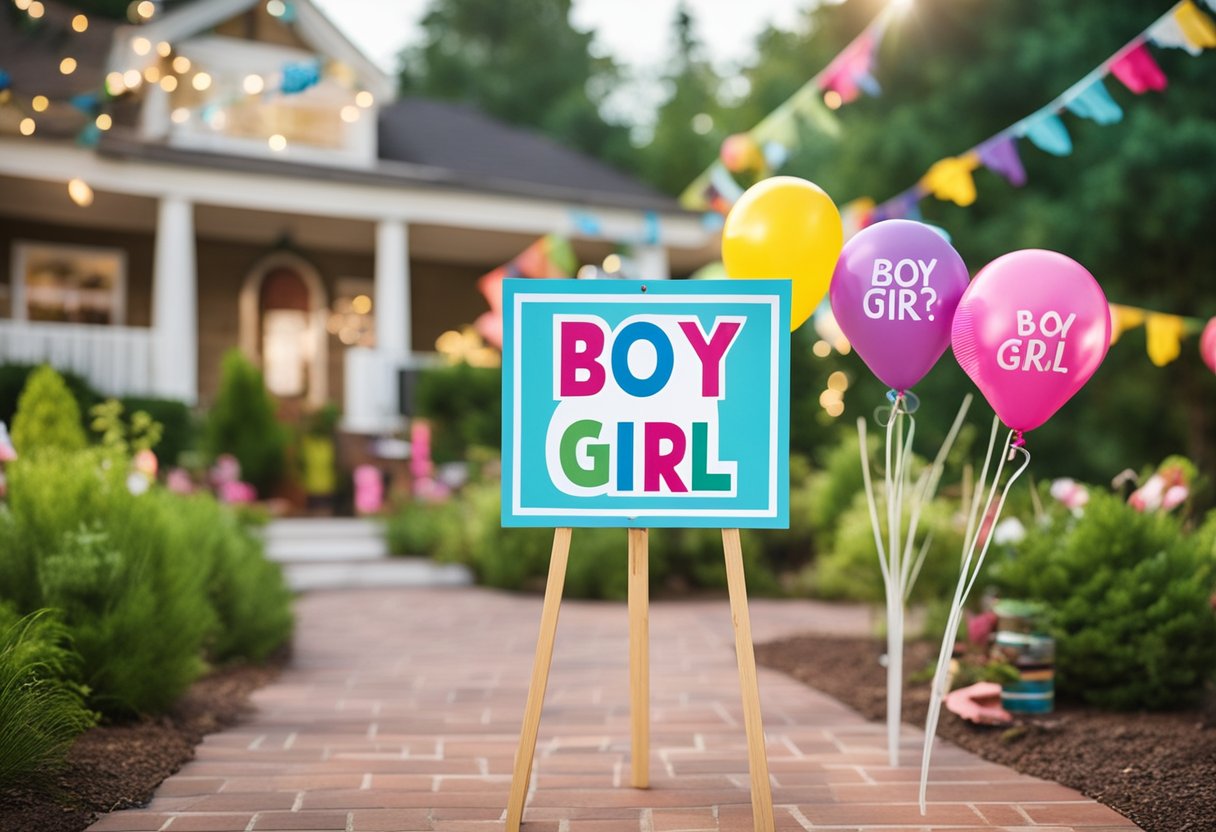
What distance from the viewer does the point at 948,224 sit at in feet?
43.0

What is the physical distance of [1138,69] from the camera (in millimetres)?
5891

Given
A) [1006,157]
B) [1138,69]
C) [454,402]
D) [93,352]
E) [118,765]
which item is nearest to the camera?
[118,765]

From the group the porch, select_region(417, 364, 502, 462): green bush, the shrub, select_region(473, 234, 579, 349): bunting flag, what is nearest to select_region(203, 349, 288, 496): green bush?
the porch

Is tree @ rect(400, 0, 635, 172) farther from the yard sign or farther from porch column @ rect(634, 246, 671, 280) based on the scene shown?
the yard sign

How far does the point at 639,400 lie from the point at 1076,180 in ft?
36.5

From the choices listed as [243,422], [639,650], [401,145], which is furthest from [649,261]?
[639,650]

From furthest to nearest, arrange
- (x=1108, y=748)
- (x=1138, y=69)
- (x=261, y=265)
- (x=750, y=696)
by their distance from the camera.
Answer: (x=261, y=265) < (x=1138, y=69) < (x=1108, y=748) < (x=750, y=696)

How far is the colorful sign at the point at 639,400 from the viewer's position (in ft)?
9.73

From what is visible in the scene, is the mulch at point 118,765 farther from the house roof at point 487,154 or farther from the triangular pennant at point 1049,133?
the house roof at point 487,154

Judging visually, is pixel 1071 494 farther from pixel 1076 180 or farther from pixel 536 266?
pixel 1076 180

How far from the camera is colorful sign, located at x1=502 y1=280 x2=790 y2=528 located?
2965 mm

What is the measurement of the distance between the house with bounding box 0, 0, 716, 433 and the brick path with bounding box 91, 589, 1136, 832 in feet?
22.1

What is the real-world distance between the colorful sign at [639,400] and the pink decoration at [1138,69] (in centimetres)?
411

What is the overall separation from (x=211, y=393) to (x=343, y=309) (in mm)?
2138
